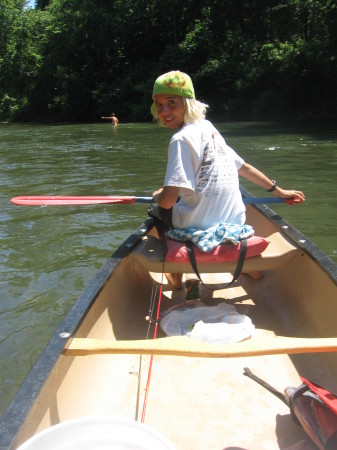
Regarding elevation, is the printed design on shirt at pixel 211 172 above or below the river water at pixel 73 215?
above

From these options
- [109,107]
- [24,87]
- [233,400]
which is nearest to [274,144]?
[233,400]

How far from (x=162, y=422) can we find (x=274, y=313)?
1.19 meters

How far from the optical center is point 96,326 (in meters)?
2.31

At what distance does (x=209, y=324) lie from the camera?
2.46 meters

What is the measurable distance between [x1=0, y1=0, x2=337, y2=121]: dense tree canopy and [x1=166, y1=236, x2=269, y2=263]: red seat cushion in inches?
779

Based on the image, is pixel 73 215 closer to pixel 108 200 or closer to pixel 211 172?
pixel 108 200

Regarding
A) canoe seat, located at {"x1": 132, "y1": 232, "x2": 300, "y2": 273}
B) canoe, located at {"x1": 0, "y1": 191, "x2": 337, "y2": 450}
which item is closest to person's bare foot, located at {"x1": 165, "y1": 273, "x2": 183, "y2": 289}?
canoe, located at {"x1": 0, "y1": 191, "x2": 337, "y2": 450}

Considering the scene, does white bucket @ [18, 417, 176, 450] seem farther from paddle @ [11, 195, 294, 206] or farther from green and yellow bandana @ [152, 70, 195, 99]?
paddle @ [11, 195, 294, 206]

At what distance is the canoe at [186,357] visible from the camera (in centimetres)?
164

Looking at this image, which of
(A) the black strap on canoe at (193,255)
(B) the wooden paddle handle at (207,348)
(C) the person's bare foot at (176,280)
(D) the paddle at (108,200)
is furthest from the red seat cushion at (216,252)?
(B) the wooden paddle handle at (207,348)

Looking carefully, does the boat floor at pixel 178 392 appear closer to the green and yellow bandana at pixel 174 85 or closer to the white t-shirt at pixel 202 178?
the white t-shirt at pixel 202 178

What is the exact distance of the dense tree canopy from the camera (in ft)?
72.2

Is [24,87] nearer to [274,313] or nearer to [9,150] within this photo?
[9,150]

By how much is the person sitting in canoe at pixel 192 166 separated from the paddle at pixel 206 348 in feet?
3.13
